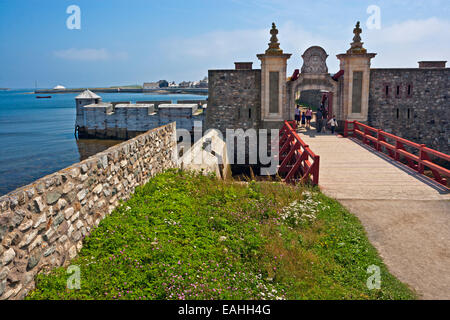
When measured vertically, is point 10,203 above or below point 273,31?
below

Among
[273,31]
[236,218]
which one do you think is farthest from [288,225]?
[273,31]

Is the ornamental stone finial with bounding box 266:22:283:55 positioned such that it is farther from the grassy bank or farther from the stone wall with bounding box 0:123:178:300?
the stone wall with bounding box 0:123:178:300

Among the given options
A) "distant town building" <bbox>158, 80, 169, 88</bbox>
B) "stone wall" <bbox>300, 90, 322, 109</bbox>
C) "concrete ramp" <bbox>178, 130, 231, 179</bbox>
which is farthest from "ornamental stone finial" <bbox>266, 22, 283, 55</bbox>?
"distant town building" <bbox>158, 80, 169, 88</bbox>

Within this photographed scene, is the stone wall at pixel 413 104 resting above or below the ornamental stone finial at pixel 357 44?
below

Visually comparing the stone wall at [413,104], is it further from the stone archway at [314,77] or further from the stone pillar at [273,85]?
the stone pillar at [273,85]

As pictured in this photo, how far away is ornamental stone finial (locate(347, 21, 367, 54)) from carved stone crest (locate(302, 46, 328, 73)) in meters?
1.55

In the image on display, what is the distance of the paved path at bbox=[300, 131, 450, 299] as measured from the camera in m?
5.53

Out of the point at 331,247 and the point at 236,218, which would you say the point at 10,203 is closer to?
the point at 236,218

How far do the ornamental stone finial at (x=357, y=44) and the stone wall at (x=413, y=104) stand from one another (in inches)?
64.2

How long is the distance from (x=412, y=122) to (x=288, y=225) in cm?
1752

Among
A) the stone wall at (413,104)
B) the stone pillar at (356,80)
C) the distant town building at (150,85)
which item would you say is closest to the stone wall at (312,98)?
the stone wall at (413,104)

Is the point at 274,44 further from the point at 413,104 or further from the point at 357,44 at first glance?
the point at 413,104

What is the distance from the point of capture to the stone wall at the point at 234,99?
21219mm

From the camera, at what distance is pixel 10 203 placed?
3764 millimetres
